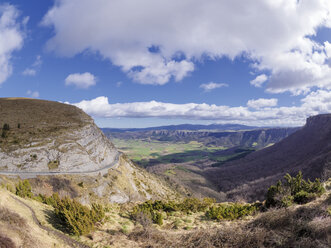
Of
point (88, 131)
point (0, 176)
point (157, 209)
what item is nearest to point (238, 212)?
point (157, 209)

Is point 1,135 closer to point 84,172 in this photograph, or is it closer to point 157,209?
point 84,172

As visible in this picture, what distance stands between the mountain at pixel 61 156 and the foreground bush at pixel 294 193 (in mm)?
30234

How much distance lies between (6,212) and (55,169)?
96.2ft

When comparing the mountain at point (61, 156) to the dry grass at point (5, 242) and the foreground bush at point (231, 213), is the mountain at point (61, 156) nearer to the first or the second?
the foreground bush at point (231, 213)

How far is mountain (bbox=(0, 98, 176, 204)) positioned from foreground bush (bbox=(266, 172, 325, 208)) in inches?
1190

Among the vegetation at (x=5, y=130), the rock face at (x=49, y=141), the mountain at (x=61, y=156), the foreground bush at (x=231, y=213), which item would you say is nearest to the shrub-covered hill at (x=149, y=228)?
the foreground bush at (x=231, y=213)

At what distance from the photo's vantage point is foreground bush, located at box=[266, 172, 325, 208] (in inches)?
720

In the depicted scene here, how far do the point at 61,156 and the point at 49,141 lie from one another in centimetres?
480

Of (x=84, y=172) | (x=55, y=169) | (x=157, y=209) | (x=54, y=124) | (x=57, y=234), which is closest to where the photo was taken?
(x=57, y=234)

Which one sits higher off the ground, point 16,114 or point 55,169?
point 16,114

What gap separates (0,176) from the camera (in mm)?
30047

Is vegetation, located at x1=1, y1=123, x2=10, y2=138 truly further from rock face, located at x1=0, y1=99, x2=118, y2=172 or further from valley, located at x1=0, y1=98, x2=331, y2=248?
valley, located at x1=0, y1=98, x2=331, y2=248

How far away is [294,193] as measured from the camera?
20047 mm

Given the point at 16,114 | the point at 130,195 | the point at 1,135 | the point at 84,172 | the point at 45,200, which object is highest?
the point at 16,114
